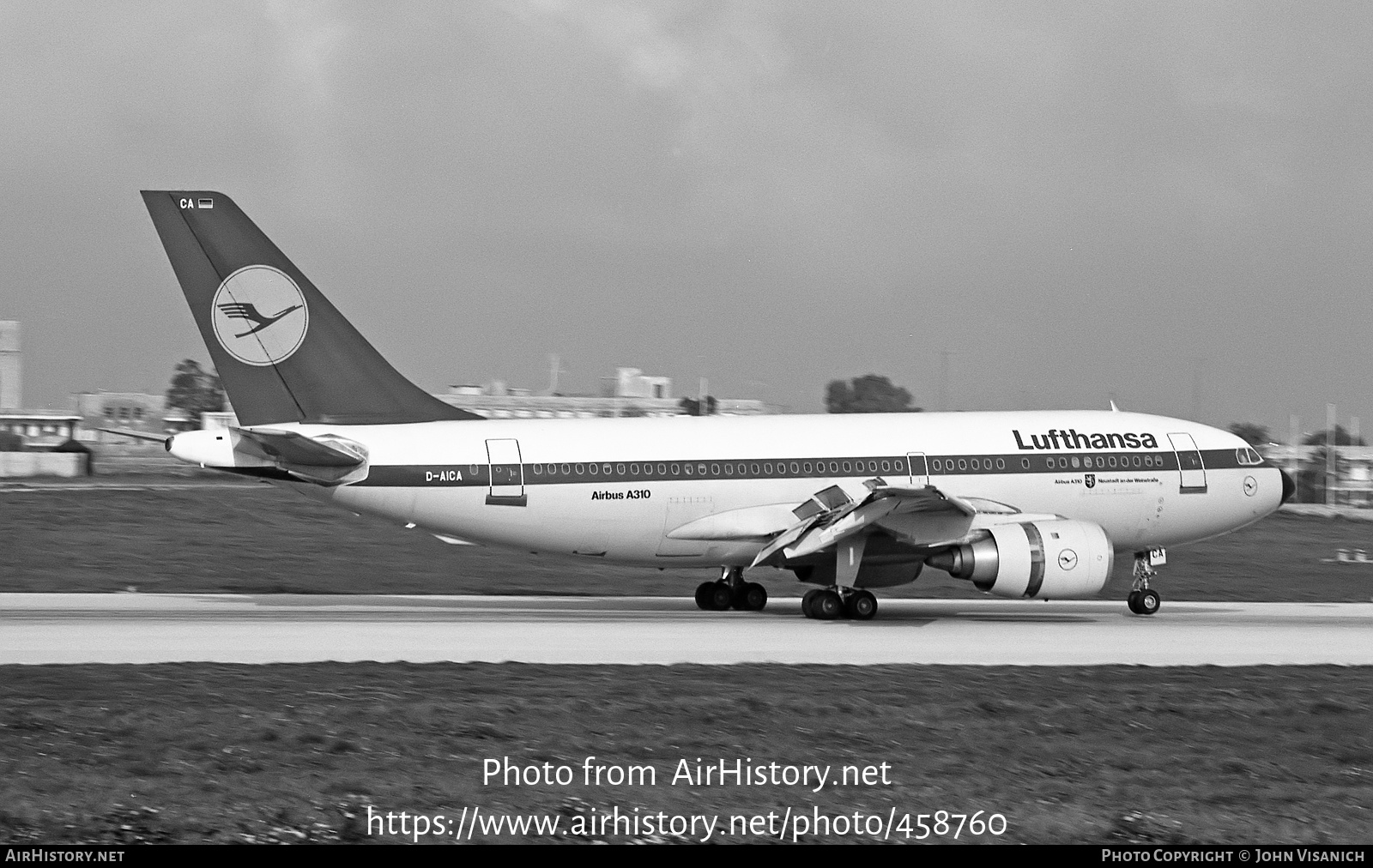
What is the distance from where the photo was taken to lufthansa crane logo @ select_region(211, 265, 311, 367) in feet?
83.4

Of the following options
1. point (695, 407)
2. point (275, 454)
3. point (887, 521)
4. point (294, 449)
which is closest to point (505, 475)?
point (294, 449)

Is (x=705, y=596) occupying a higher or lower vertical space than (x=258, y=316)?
lower

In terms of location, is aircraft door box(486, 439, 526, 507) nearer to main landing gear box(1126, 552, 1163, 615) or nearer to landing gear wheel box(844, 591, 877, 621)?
landing gear wheel box(844, 591, 877, 621)

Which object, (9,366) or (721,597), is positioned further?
(9,366)

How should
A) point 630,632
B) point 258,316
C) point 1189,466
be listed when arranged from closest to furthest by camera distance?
point 630,632 → point 258,316 → point 1189,466

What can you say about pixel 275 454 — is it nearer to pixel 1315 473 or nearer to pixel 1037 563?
pixel 1037 563

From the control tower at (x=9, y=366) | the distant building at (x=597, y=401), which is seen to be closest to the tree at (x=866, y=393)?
the distant building at (x=597, y=401)

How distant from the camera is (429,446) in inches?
1015

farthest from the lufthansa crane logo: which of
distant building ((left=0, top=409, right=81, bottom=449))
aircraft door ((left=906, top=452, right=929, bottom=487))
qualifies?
distant building ((left=0, top=409, right=81, bottom=449))

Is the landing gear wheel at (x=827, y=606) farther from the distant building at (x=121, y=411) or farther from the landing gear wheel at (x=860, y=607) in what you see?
the distant building at (x=121, y=411)

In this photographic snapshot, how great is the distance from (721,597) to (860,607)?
11.0 feet

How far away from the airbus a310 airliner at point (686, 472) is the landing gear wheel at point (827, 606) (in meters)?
0.03

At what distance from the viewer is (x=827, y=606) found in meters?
25.4

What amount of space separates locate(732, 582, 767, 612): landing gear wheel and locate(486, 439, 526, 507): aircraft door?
455 cm
